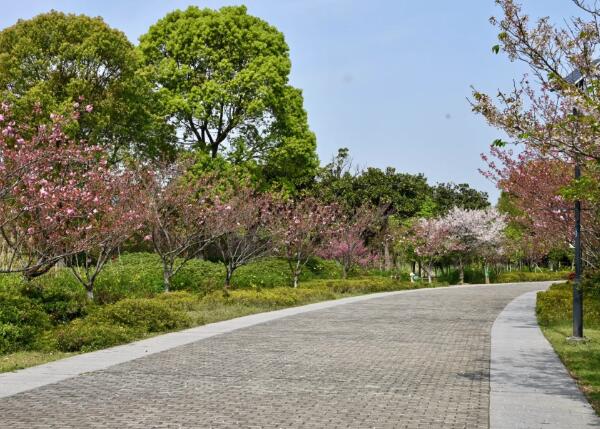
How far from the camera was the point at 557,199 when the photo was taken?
18625 mm

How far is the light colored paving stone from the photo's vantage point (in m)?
7.22

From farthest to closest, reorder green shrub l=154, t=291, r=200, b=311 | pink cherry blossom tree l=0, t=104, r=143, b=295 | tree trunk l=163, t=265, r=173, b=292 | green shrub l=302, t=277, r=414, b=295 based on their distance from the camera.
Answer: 1. green shrub l=302, t=277, r=414, b=295
2. tree trunk l=163, t=265, r=173, b=292
3. green shrub l=154, t=291, r=200, b=311
4. pink cherry blossom tree l=0, t=104, r=143, b=295

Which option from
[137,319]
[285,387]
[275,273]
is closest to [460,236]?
[275,273]

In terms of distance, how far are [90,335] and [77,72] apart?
22430mm

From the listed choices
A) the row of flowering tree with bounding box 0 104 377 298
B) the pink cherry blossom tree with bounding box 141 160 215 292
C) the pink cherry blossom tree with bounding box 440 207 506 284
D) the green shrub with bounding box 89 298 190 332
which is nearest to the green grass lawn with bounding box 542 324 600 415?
the green shrub with bounding box 89 298 190 332

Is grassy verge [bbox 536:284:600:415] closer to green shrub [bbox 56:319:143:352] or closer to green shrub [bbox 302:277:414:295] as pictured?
green shrub [bbox 56:319:143:352]

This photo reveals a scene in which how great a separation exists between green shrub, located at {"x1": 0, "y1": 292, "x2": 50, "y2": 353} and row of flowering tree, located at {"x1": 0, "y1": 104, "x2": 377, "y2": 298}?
0.77 metres

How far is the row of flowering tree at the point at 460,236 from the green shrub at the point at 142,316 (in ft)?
113

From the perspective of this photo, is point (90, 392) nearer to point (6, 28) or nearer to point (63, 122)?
point (63, 122)

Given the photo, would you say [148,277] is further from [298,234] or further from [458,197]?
[458,197]

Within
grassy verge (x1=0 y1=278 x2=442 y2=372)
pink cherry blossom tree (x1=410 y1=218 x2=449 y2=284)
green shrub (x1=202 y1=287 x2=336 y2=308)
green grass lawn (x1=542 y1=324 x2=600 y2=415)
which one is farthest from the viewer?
pink cherry blossom tree (x1=410 y1=218 x2=449 y2=284)

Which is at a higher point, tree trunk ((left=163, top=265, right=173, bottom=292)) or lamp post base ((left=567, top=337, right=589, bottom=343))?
tree trunk ((left=163, top=265, right=173, bottom=292))

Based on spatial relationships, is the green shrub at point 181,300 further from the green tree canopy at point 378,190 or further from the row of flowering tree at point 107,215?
the green tree canopy at point 378,190

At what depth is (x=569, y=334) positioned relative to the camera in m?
15.3
